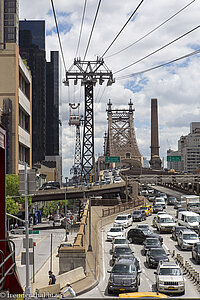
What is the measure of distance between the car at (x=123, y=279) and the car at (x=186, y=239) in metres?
11.3

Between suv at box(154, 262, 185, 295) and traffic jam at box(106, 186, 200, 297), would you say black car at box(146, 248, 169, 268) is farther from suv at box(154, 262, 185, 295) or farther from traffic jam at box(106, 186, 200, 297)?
suv at box(154, 262, 185, 295)

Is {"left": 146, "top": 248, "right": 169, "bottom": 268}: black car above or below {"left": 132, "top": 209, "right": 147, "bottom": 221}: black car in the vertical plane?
above

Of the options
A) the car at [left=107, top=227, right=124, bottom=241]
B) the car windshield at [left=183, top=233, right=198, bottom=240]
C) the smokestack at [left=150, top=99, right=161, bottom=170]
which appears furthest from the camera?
the smokestack at [left=150, top=99, right=161, bottom=170]

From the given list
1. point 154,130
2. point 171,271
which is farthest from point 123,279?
point 154,130

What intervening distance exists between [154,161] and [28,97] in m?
109

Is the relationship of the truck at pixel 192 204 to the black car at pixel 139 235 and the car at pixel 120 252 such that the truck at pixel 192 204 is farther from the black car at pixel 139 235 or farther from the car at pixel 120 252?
the car at pixel 120 252

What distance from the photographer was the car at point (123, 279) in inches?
750

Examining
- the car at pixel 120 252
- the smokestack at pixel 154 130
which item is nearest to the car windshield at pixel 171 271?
the car at pixel 120 252

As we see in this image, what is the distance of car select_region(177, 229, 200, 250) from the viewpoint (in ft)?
101

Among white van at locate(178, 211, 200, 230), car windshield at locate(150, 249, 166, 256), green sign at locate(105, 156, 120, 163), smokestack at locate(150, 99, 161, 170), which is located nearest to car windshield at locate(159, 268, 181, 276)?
car windshield at locate(150, 249, 166, 256)

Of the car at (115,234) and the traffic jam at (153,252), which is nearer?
the traffic jam at (153,252)

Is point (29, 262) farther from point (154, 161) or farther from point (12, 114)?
point (154, 161)

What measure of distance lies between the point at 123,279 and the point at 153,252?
673 centimetres

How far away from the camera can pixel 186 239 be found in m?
31.2
